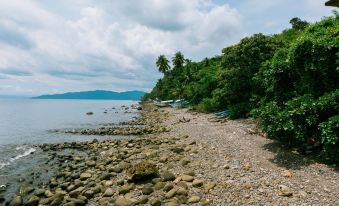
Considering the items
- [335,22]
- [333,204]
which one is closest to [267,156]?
[333,204]

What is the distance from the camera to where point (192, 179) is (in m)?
12.4

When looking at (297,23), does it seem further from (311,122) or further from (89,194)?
(89,194)

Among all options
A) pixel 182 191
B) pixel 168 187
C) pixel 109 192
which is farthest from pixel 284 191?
pixel 109 192

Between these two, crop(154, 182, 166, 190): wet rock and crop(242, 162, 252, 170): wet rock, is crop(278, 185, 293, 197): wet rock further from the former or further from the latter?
crop(154, 182, 166, 190): wet rock

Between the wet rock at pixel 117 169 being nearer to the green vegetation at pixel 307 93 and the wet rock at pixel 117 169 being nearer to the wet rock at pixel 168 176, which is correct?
the wet rock at pixel 168 176

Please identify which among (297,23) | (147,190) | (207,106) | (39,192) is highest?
(297,23)

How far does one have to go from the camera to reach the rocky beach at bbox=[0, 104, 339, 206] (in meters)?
10.6

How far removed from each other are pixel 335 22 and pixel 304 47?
3309 millimetres

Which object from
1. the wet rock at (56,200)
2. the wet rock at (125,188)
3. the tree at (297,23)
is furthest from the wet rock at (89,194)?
the tree at (297,23)

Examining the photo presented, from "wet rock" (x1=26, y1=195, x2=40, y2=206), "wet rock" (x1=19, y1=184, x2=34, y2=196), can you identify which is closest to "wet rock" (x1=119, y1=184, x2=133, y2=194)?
"wet rock" (x1=26, y1=195, x2=40, y2=206)

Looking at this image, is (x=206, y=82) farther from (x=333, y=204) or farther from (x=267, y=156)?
(x=333, y=204)

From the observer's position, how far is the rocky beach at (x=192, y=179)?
1060 centimetres

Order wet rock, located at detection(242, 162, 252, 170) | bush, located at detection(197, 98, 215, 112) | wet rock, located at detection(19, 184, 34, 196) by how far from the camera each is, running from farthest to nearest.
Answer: bush, located at detection(197, 98, 215, 112)
wet rock, located at detection(19, 184, 34, 196)
wet rock, located at detection(242, 162, 252, 170)

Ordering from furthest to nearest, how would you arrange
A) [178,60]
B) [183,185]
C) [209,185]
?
[178,60]
[183,185]
[209,185]
